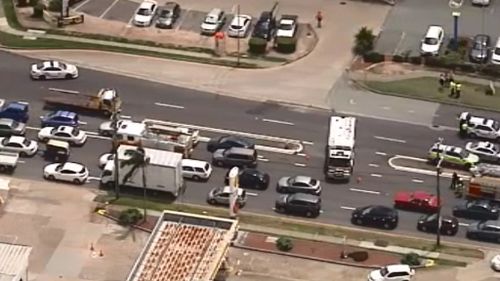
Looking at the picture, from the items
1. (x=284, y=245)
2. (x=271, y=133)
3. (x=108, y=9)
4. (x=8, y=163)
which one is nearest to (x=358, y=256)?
(x=284, y=245)

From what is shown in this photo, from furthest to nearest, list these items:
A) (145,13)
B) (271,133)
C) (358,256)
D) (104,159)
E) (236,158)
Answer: (145,13) < (271,133) < (236,158) < (104,159) < (358,256)

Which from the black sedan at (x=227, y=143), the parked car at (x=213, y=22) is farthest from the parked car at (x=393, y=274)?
the parked car at (x=213, y=22)

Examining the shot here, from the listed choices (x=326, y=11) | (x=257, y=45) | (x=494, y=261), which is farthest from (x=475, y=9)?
(x=494, y=261)

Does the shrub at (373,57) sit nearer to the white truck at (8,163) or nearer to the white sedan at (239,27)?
the white sedan at (239,27)

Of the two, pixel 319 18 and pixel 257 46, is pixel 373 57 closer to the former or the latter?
pixel 319 18

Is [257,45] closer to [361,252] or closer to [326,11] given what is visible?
[326,11]

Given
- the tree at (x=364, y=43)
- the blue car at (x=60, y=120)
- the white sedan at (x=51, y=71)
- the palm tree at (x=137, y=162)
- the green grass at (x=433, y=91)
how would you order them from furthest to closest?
the tree at (x=364, y=43), the white sedan at (x=51, y=71), the green grass at (x=433, y=91), the blue car at (x=60, y=120), the palm tree at (x=137, y=162)
